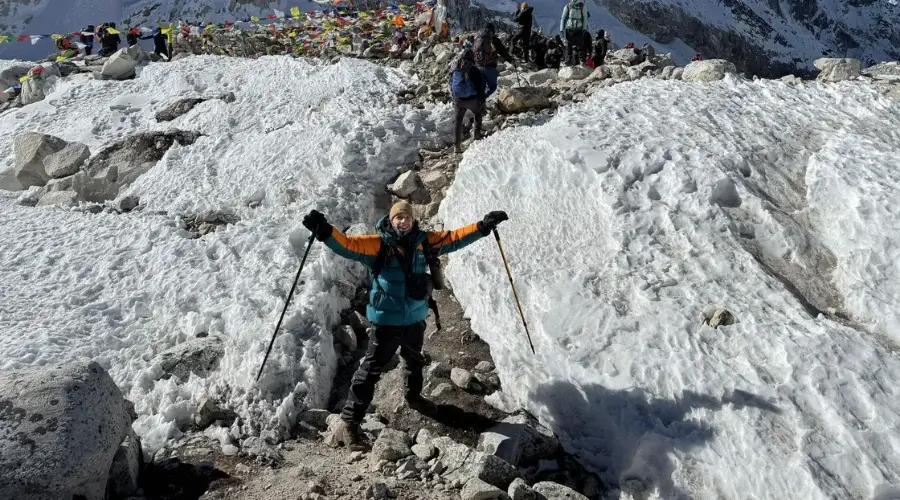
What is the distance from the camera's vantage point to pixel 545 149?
8984 millimetres

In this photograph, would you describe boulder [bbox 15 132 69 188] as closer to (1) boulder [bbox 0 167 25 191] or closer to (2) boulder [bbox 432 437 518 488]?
(1) boulder [bbox 0 167 25 191]

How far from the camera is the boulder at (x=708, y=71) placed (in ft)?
37.1

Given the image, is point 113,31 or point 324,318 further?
point 113,31

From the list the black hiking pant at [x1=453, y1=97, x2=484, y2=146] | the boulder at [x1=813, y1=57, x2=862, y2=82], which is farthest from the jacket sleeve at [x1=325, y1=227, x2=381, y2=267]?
the boulder at [x1=813, y1=57, x2=862, y2=82]

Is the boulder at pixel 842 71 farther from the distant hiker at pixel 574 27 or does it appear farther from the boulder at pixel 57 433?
the boulder at pixel 57 433

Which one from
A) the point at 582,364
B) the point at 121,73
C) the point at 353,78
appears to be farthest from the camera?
the point at 121,73

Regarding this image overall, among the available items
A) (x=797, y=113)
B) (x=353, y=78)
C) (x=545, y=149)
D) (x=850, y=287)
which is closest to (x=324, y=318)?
(x=545, y=149)

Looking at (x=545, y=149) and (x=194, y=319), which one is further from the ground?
(x=545, y=149)

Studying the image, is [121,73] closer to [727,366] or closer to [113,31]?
[113,31]

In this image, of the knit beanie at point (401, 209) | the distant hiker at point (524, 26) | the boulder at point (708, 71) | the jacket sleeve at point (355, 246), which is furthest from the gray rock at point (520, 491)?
the distant hiker at point (524, 26)

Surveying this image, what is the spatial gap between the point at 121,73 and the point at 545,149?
1707cm

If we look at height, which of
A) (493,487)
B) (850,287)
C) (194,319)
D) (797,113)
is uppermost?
(797,113)

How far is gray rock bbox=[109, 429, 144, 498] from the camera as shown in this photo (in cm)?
468

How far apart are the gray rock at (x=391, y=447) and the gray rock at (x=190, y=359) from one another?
2.46m
